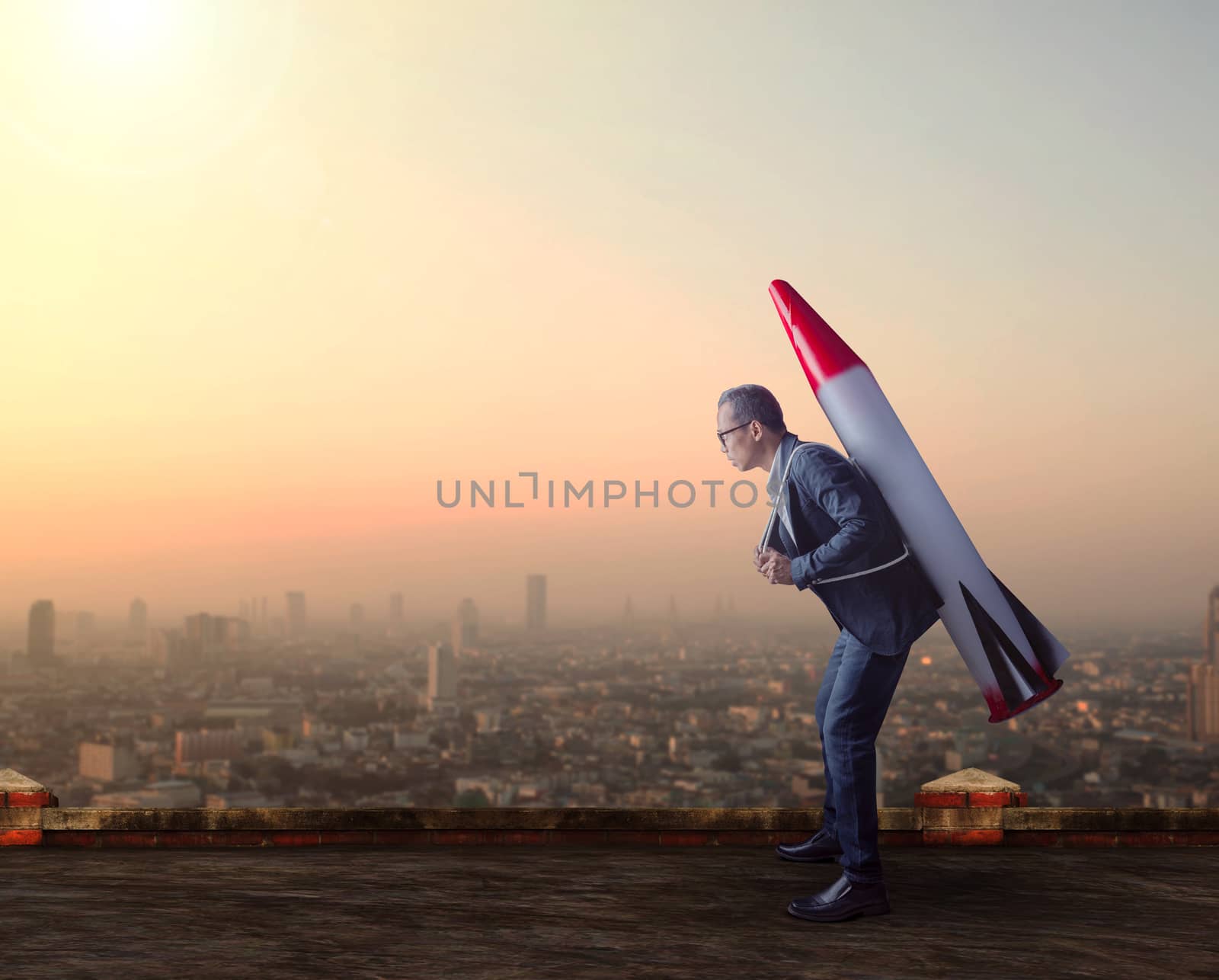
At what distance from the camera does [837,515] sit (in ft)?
13.9

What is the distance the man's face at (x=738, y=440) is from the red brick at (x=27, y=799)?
413cm

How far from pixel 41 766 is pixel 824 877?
40.7 m

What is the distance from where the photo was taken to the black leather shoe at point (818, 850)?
16.7 ft

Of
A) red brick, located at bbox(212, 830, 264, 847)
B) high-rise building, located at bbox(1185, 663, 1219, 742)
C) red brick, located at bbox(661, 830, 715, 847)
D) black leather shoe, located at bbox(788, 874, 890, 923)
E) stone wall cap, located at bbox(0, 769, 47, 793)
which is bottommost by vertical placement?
high-rise building, located at bbox(1185, 663, 1219, 742)

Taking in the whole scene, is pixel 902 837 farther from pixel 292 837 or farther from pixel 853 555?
pixel 292 837

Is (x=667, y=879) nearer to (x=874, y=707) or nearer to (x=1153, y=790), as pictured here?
(x=874, y=707)

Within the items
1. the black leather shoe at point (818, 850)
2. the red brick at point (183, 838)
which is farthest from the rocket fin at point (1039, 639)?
the red brick at point (183, 838)

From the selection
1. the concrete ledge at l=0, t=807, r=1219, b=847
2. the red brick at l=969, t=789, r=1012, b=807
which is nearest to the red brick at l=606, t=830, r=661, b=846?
the concrete ledge at l=0, t=807, r=1219, b=847

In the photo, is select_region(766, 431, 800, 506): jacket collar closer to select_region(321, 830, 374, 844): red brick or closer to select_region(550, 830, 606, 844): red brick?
select_region(550, 830, 606, 844): red brick

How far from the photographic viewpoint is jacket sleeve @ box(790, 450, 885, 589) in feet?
13.7

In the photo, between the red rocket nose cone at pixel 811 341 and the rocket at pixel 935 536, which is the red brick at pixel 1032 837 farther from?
the red rocket nose cone at pixel 811 341

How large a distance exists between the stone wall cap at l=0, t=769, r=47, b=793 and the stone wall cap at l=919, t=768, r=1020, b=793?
4.78m

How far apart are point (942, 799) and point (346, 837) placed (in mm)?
3216

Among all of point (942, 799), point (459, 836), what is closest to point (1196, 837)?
point (942, 799)
